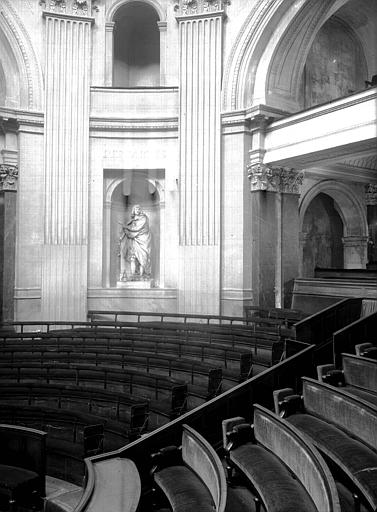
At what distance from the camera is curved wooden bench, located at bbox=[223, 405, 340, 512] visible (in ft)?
11.7

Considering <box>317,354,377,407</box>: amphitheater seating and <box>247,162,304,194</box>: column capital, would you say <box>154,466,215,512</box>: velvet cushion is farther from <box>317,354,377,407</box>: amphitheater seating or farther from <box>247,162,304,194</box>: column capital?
<box>247,162,304,194</box>: column capital

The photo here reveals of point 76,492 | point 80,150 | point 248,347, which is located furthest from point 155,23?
point 76,492

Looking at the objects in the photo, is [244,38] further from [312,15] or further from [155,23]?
[155,23]

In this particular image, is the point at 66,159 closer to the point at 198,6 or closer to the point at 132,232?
the point at 132,232

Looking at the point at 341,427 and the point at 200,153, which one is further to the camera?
the point at 200,153

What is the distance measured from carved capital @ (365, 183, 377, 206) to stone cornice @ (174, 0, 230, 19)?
684cm

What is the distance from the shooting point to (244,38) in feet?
39.5

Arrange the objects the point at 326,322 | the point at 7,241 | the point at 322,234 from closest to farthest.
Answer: the point at 326,322, the point at 7,241, the point at 322,234

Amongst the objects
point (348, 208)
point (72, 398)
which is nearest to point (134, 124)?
point (348, 208)

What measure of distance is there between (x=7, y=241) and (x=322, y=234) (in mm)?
9364

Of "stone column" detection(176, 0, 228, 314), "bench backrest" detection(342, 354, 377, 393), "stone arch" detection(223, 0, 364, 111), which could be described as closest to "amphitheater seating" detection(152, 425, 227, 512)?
"bench backrest" detection(342, 354, 377, 393)

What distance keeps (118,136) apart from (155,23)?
12.8 feet

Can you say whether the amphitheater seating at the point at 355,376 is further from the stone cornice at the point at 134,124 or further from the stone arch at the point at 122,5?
the stone arch at the point at 122,5

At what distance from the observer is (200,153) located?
12.4m
